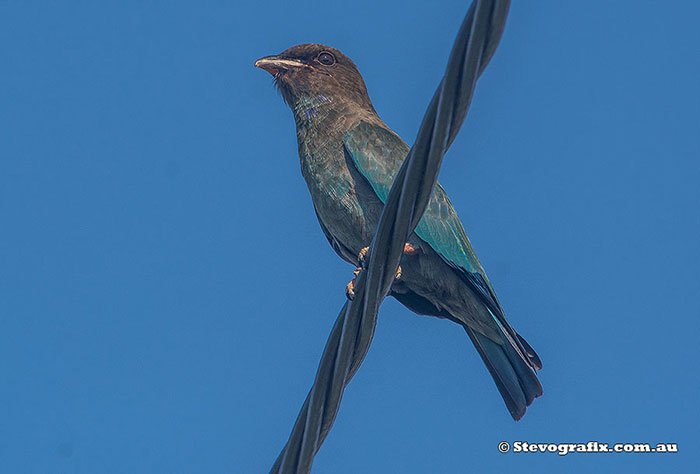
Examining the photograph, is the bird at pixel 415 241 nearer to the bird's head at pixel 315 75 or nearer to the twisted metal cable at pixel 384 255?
the bird's head at pixel 315 75

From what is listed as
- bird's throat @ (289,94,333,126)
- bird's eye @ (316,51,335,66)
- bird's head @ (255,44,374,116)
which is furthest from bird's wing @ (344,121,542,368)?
bird's eye @ (316,51,335,66)

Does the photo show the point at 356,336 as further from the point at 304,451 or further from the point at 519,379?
the point at 519,379

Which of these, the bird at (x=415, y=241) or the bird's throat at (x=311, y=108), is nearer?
the bird at (x=415, y=241)

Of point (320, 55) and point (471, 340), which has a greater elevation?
point (320, 55)

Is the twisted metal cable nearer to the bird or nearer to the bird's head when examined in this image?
the bird

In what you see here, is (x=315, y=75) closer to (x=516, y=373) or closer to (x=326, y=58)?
(x=326, y=58)

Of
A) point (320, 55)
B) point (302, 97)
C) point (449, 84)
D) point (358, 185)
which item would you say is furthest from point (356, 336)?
point (320, 55)

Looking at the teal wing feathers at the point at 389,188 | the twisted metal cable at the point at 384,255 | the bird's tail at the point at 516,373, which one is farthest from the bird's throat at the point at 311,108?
the twisted metal cable at the point at 384,255
